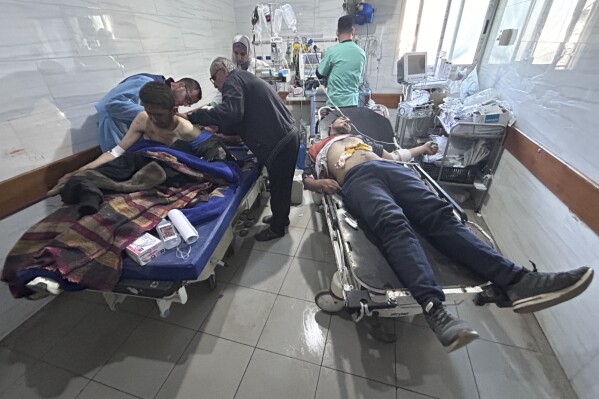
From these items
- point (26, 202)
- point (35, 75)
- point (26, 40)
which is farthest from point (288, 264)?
point (26, 40)

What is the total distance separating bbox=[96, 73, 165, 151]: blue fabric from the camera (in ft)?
5.85

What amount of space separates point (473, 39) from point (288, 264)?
3.51m

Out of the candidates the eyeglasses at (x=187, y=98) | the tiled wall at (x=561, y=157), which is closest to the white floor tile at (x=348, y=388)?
the tiled wall at (x=561, y=157)

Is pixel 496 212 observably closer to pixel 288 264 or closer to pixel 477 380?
pixel 477 380

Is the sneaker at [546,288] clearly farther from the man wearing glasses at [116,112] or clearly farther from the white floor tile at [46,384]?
the man wearing glasses at [116,112]

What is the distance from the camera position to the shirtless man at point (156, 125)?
154 centimetres

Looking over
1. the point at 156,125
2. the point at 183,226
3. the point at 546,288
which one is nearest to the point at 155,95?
the point at 156,125

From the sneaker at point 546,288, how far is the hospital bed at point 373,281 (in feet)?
0.24

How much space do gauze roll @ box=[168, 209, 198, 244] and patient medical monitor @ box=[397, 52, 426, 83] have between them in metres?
2.91

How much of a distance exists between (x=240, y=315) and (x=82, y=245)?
0.92 meters

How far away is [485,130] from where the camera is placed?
2299 millimetres

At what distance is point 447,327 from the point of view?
1008 mm

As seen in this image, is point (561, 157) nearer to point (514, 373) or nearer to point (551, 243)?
point (551, 243)

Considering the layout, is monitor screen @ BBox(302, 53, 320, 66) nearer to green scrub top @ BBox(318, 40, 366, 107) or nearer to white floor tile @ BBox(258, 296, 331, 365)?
green scrub top @ BBox(318, 40, 366, 107)
